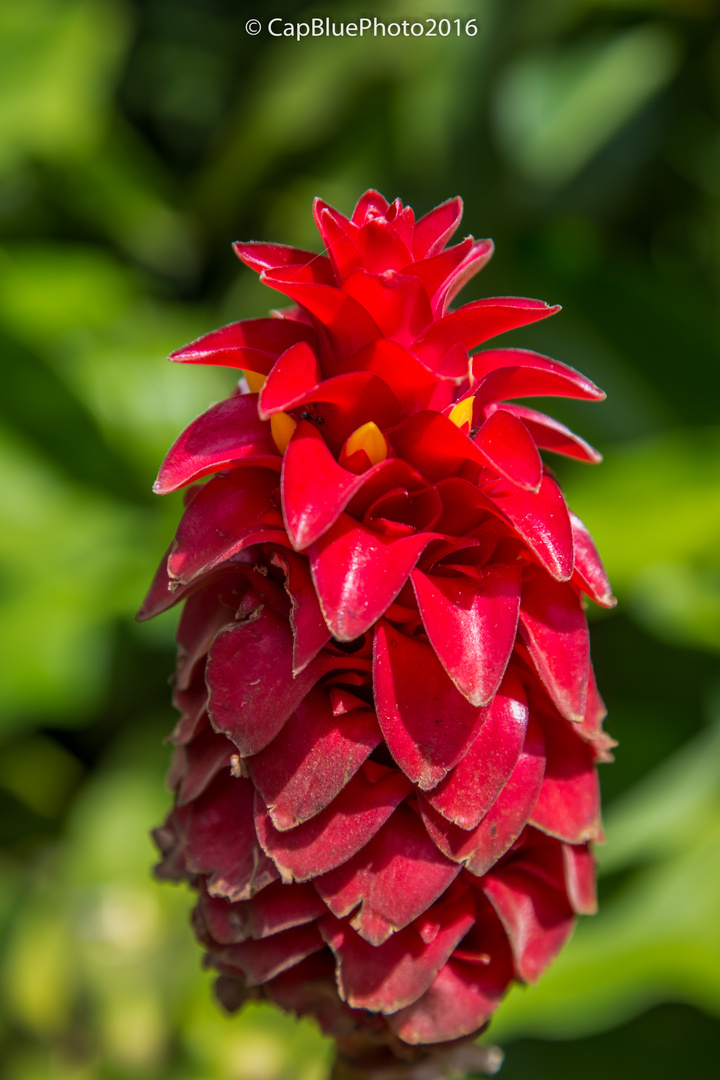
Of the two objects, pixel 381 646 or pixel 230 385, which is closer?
pixel 381 646

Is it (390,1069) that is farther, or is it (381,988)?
(390,1069)

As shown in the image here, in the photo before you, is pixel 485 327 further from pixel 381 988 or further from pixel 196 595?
pixel 381 988

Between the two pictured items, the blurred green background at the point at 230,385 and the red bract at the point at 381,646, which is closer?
the red bract at the point at 381,646

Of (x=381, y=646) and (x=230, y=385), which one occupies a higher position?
(x=381, y=646)

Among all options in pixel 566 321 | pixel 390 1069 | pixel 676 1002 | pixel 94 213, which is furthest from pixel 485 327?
pixel 94 213
